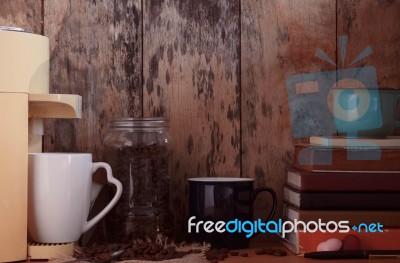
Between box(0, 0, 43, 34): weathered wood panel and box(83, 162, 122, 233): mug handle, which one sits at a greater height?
box(0, 0, 43, 34): weathered wood panel

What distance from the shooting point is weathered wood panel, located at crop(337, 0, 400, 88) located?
4.21ft

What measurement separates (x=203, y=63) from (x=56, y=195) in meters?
0.40

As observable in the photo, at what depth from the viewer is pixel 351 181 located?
3.51 feet

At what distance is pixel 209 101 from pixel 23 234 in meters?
0.44

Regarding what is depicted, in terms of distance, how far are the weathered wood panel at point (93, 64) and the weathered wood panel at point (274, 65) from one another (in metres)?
0.21

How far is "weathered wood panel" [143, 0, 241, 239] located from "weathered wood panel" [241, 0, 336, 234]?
0.07 feet

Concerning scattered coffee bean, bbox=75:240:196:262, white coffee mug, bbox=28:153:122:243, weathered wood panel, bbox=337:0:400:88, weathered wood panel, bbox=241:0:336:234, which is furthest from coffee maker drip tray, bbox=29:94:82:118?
weathered wood panel, bbox=337:0:400:88

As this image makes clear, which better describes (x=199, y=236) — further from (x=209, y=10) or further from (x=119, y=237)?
(x=209, y=10)

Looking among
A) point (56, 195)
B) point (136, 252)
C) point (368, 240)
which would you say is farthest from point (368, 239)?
point (56, 195)

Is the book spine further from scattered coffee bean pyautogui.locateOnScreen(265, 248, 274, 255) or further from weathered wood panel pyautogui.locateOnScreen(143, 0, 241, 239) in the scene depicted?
weathered wood panel pyautogui.locateOnScreen(143, 0, 241, 239)

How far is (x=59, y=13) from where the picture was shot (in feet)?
4.02

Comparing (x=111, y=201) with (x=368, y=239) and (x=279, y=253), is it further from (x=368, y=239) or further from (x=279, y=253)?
(x=368, y=239)

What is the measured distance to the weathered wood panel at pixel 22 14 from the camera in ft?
3.97

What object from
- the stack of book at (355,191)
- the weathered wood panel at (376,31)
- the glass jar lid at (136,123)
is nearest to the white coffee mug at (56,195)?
the glass jar lid at (136,123)
